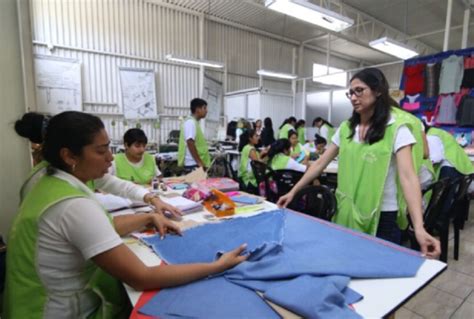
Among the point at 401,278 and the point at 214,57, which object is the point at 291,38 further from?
the point at 401,278

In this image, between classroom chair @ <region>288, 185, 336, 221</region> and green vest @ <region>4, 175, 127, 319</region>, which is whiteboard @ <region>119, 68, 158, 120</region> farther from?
green vest @ <region>4, 175, 127, 319</region>

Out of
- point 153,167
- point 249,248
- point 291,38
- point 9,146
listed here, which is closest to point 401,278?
point 249,248

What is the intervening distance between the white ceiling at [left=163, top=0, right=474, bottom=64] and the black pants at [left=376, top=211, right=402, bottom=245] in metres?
5.08

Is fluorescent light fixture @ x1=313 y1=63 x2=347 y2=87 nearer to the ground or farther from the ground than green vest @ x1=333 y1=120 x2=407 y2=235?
farther from the ground

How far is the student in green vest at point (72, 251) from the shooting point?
79 cm

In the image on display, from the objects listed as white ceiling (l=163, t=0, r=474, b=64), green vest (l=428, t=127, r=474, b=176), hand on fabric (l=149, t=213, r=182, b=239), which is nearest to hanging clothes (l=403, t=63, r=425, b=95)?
white ceiling (l=163, t=0, r=474, b=64)

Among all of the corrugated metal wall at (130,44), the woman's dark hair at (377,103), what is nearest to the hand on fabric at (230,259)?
the woman's dark hair at (377,103)

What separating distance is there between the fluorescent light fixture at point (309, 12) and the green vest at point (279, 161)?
179 cm

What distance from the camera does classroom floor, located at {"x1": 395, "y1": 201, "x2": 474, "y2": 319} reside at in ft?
6.05

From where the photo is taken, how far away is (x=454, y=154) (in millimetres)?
2975

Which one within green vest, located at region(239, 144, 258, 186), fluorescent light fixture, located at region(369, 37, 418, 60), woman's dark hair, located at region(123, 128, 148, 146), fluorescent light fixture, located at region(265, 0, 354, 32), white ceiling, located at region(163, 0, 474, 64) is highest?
white ceiling, located at region(163, 0, 474, 64)

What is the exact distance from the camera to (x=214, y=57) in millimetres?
7402

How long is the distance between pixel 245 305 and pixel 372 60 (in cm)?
1186

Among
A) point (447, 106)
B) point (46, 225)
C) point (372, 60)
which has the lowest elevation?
point (46, 225)
